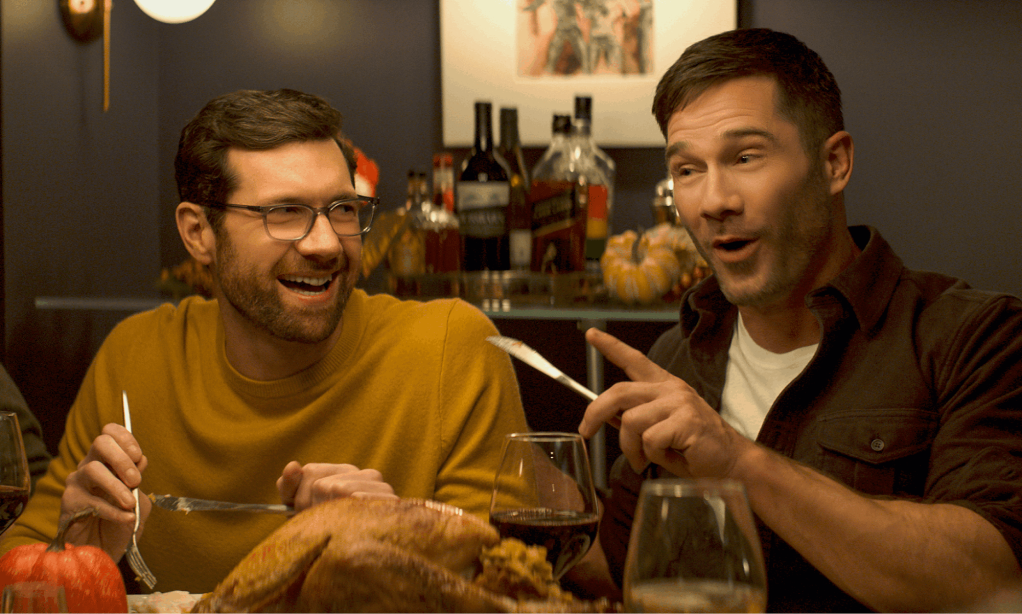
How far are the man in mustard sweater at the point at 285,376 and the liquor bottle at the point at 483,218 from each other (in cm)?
63

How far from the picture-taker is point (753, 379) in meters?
1.40

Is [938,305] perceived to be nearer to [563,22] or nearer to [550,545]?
[550,545]

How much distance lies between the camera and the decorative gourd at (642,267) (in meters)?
1.96

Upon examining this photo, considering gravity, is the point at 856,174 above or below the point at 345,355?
above

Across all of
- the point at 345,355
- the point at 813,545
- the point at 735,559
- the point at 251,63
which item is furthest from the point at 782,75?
the point at 251,63

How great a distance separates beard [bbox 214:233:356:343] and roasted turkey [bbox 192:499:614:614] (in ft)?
2.46

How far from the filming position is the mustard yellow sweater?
1417 millimetres

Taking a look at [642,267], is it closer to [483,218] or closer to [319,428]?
[483,218]

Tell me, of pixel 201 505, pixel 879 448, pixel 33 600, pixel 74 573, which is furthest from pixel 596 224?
pixel 33 600

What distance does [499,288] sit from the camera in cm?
215

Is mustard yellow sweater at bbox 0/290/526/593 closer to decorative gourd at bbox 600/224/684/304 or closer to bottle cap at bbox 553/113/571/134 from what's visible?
decorative gourd at bbox 600/224/684/304

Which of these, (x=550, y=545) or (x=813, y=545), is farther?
(x=813, y=545)

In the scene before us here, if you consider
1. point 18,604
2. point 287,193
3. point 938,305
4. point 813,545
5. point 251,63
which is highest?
point 251,63

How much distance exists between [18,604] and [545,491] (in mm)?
393
